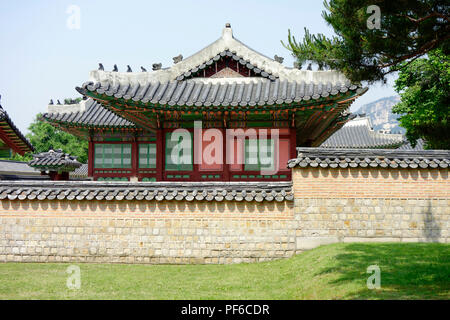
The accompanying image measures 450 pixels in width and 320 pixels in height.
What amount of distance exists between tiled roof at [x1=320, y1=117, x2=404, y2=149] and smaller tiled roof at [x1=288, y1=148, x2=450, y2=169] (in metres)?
19.9

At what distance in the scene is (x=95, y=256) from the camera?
441 inches

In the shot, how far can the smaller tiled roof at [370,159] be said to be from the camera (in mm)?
10703

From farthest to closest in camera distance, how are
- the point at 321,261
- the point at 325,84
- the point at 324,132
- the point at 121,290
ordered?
the point at 324,132 < the point at 325,84 < the point at 321,261 < the point at 121,290

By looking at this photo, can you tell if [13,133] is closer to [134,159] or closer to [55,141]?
[134,159]

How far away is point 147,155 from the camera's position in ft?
58.1

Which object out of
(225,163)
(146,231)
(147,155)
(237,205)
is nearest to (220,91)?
(225,163)

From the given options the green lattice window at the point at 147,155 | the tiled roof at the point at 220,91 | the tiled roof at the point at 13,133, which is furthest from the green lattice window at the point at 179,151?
the tiled roof at the point at 13,133

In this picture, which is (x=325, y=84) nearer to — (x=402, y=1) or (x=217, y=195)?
(x=217, y=195)

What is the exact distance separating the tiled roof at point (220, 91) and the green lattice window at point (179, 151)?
4.55ft

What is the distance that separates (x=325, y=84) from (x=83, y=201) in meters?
8.34

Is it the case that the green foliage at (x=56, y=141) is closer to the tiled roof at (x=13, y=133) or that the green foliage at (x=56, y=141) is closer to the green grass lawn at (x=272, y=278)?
the tiled roof at (x=13, y=133)

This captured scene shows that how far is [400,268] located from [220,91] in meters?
7.88

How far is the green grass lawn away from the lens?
23.5 feet
